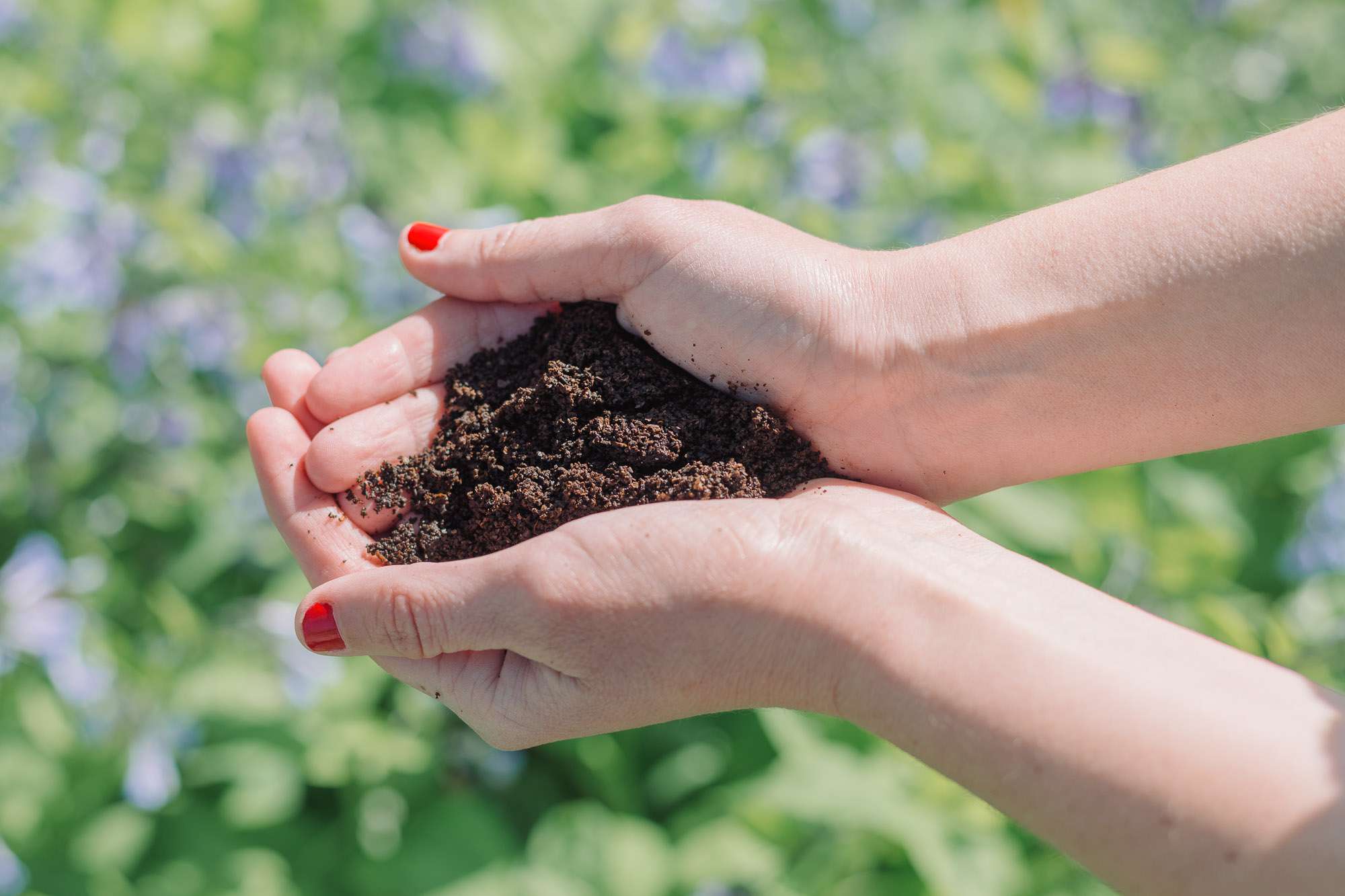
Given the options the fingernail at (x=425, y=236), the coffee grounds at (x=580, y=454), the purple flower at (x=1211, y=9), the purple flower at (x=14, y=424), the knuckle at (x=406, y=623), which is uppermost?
the purple flower at (x=1211, y=9)

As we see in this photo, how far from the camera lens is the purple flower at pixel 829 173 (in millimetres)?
2732

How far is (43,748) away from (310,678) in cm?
62

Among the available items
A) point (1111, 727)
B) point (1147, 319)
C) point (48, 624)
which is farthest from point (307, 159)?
point (1111, 727)

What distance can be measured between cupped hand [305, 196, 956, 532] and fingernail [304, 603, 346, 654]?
23cm

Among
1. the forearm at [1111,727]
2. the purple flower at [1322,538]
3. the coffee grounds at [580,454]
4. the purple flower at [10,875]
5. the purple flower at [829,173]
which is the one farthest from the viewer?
the purple flower at [829,173]

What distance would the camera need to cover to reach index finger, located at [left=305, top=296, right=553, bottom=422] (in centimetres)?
177

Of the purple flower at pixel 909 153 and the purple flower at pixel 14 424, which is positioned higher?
the purple flower at pixel 909 153

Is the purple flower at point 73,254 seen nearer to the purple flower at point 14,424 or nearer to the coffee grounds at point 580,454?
the purple flower at point 14,424

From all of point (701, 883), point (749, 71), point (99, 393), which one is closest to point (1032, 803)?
point (701, 883)

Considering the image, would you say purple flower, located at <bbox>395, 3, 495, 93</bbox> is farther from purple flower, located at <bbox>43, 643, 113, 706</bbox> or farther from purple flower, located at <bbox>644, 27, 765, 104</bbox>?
purple flower, located at <bbox>43, 643, 113, 706</bbox>

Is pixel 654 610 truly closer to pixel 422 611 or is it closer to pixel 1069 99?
pixel 422 611

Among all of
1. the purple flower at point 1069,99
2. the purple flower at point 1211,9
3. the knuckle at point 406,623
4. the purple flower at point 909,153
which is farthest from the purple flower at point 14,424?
the purple flower at point 1211,9

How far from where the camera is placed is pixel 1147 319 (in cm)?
156

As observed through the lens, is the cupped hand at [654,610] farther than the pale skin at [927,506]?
Yes
